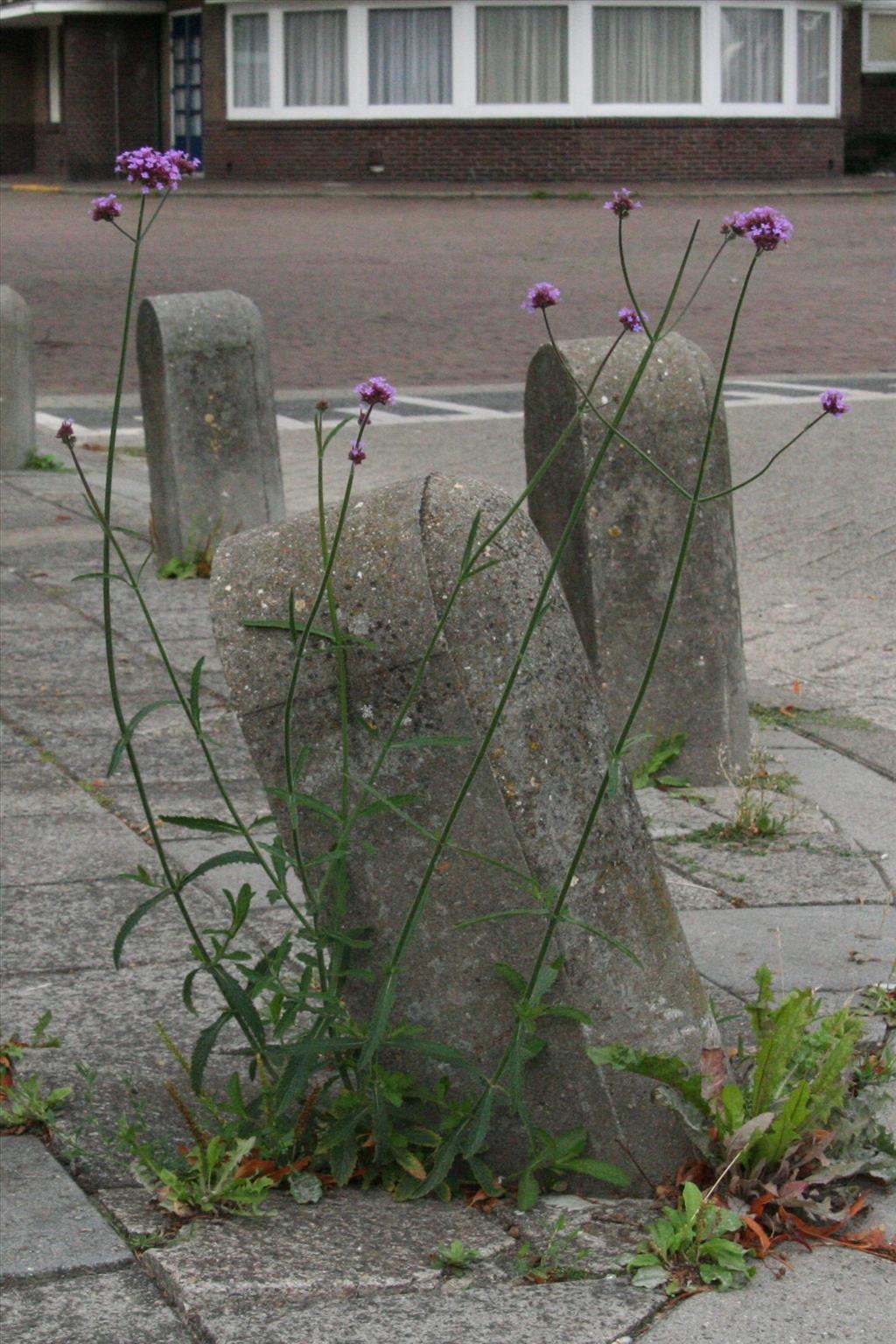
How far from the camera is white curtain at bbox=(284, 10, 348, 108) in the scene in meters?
34.2

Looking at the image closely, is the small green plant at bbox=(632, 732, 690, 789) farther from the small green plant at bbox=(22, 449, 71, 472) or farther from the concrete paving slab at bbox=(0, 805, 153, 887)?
the small green plant at bbox=(22, 449, 71, 472)

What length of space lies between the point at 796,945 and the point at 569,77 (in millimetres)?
31338

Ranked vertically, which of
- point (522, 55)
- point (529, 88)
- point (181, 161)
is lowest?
point (181, 161)

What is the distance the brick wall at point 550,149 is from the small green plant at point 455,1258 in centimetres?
3230

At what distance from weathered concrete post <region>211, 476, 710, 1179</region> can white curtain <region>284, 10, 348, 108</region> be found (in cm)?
3306

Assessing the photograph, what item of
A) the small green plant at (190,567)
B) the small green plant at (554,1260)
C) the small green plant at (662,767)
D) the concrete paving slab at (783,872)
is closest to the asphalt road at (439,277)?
the small green plant at (190,567)

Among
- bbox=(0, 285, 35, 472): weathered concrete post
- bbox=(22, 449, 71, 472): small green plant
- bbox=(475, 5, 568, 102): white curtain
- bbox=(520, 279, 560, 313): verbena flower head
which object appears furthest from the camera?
bbox=(475, 5, 568, 102): white curtain

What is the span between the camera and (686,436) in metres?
4.73

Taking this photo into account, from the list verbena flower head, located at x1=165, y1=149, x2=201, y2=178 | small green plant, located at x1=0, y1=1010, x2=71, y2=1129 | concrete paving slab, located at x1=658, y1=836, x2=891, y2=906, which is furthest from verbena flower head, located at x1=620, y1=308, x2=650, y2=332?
concrete paving slab, located at x1=658, y1=836, x2=891, y2=906

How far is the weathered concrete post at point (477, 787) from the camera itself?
2564mm

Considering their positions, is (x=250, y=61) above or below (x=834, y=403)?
above

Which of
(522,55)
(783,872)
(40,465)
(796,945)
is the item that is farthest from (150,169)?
(522,55)

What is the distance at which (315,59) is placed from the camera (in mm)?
34375

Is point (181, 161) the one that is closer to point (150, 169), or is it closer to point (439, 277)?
point (150, 169)
